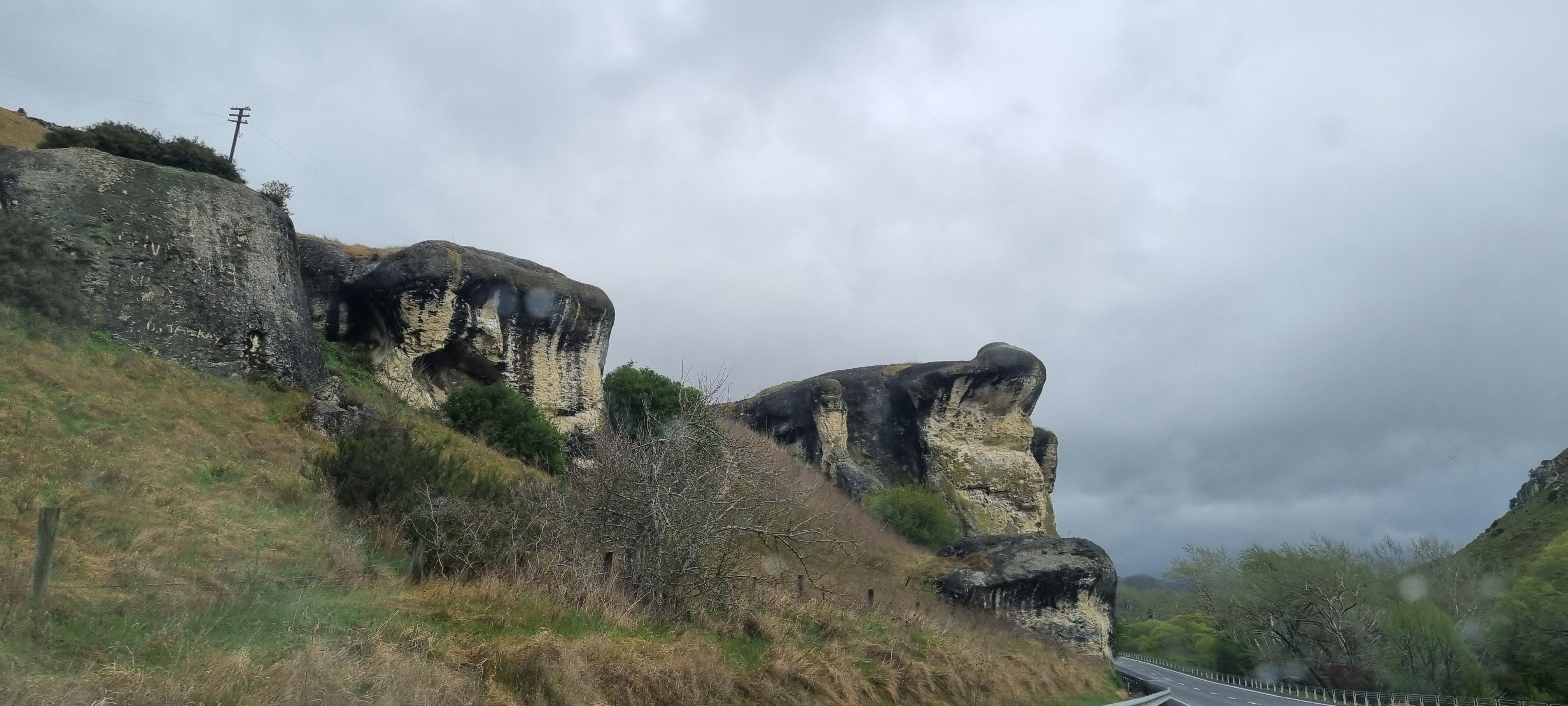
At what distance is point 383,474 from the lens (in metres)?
14.0

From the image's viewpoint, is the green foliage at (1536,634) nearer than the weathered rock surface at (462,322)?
No

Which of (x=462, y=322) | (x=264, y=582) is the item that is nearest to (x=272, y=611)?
(x=264, y=582)

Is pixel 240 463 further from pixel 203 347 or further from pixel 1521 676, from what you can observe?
pixel 1521 676

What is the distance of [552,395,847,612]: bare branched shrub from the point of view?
13.4m

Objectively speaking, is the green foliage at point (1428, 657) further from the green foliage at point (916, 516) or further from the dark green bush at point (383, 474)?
the dark green bush at point (383, 474)

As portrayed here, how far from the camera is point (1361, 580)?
160 ft

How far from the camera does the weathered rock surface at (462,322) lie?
30984mm

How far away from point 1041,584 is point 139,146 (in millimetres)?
33045

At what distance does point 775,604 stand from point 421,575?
5.85 m

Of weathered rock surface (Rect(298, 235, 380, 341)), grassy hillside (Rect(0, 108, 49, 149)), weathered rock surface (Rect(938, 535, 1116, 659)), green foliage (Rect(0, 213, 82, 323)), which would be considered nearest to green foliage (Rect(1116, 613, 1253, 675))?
weathered rock surface (Rect(938, 535, 1116, 659))

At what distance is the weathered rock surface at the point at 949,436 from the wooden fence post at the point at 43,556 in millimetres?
46643

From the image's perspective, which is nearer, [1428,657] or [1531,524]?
[1428,657]

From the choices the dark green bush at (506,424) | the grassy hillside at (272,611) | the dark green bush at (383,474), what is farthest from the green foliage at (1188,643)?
the dark green bush at (383,474)

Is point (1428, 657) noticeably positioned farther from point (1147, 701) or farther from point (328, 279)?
point (328, 279)
